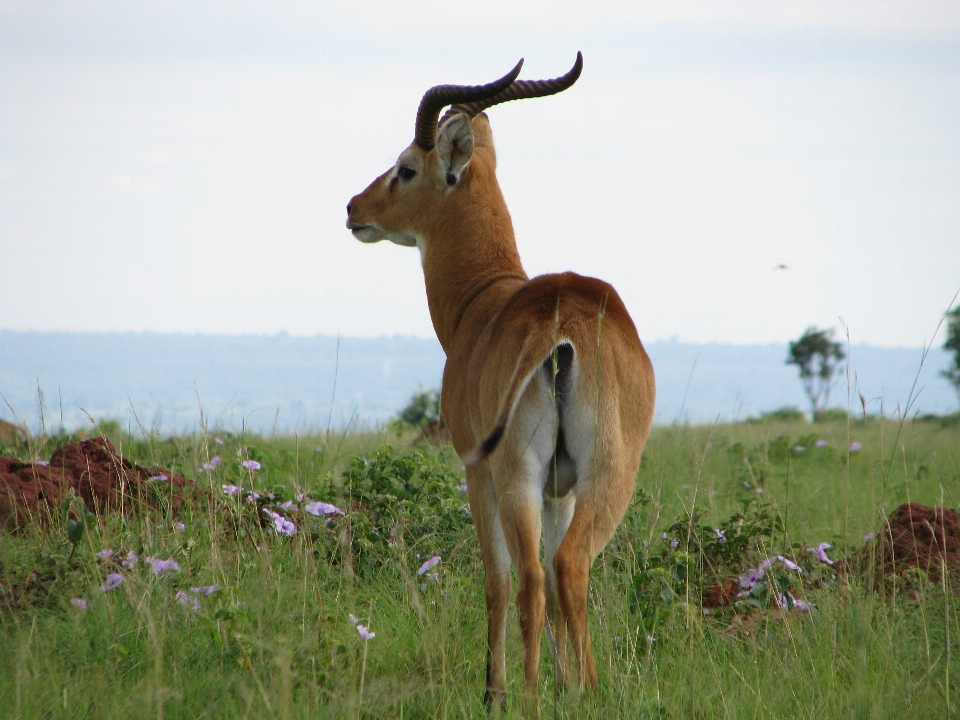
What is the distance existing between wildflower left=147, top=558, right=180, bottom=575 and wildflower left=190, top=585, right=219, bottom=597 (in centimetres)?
15

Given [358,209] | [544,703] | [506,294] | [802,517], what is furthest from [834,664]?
[358,209]

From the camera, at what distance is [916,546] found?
4391 mm

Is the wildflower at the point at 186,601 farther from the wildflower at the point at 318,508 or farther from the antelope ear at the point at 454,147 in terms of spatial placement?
the antelope ear at the point at 454,147

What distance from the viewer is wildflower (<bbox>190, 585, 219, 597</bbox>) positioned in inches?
130

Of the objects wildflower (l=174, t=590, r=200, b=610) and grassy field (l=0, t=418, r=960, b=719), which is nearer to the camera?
grassy field (l=0, t=418, r=960, b=719)

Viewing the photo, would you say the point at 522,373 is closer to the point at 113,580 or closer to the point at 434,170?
the point at 113,580

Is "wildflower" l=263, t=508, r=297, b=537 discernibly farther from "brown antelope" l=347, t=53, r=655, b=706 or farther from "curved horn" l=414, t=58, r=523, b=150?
"curved horn" l=414, t=58, r=523, b=150

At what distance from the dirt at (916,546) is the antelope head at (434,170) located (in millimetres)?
2408

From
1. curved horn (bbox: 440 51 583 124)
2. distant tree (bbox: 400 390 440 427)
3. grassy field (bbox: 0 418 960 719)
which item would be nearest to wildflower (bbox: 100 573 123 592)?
grassy field (bbox: 0 418 960 719)

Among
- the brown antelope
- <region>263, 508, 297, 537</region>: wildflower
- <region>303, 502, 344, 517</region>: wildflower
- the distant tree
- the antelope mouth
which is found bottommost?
the distant tree

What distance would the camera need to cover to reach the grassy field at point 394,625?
2.90m

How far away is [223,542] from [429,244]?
5.38 ft

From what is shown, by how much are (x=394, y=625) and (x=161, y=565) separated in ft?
2.90

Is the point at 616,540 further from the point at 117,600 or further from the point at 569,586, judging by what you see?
the point at 117,600
